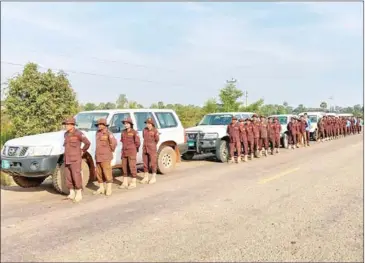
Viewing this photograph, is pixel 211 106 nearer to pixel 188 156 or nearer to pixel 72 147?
pixel 188 156

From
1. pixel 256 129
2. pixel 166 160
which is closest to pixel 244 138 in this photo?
pixel 256 129

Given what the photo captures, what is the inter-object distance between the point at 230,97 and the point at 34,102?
18.4m

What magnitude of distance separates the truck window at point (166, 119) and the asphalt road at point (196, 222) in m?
1.99

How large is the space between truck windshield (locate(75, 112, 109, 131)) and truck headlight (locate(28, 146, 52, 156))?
5.12 ft

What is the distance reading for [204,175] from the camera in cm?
1062

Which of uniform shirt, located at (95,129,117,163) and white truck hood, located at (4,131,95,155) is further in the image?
uniform shirt, located at (95,129,117,163)

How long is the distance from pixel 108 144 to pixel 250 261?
444 cm

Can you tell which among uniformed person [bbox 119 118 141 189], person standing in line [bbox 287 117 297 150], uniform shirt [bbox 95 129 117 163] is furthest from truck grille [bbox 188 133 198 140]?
person standing in line [bbox 287 117 297 150]

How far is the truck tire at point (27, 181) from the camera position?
28.7 feet

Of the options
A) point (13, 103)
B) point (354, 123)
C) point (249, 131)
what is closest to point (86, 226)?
point (249, 131)

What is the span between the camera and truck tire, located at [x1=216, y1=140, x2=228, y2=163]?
1360cm

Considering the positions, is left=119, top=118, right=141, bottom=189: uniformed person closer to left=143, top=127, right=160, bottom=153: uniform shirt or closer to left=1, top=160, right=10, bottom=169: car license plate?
left=143, top=127, right=160, bottom=153: uniform shirt

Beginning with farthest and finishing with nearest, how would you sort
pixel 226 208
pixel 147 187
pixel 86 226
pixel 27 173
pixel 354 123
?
pixel 354 123 → pixel 147 187 → pixel 27 173 → pixel 226 208 → pixel 86 226

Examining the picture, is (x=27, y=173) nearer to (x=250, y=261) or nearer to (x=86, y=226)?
(x=86, y=226)
